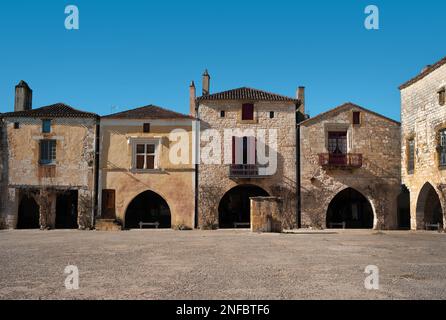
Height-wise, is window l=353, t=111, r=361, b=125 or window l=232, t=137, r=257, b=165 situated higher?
window l=353, t=111, r=361, b=125

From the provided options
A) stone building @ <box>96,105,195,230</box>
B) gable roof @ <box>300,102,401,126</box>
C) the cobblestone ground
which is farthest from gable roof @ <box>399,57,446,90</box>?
stone building @ <box>96,105,195,230</box>

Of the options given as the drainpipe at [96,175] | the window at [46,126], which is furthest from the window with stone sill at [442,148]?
the window at [46,126]

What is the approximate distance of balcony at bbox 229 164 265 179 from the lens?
84.3ft

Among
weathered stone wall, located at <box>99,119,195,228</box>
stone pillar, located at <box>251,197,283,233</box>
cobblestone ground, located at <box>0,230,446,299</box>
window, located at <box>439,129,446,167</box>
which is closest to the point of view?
cobblestone ground, located at <box>0,230,446,299</box>

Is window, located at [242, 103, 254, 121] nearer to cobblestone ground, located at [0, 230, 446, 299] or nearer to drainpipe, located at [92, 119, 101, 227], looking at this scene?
drainpipe, located at [92, 119, 101, 227]

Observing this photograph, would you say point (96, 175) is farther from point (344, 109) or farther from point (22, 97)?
point (344, 109)

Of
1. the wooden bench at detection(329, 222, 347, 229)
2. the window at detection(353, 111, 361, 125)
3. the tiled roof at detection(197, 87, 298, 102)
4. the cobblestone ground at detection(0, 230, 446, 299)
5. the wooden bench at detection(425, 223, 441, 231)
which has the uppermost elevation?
the tiled roof at detection(197, 87, 298, 102)

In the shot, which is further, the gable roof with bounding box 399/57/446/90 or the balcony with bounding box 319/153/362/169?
the balcony with bounding box 319/153/362/169

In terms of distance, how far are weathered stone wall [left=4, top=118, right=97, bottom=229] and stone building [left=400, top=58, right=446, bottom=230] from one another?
17411 millimetres

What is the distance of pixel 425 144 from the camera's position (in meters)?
22.4

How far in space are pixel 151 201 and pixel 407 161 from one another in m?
15.0

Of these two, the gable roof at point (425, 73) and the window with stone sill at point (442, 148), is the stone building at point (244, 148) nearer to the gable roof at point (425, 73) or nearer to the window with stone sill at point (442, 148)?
the gable roof at point (425, 73)

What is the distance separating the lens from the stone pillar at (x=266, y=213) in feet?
66.6

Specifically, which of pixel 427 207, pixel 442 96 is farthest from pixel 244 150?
pixel 442 96
